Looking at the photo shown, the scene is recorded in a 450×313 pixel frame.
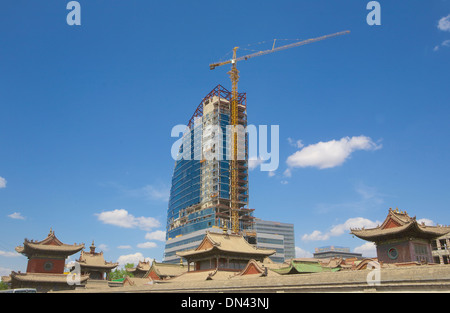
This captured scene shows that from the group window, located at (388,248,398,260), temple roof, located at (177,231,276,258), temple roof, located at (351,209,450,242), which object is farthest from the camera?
temple roof, located at (177,231,276,258)

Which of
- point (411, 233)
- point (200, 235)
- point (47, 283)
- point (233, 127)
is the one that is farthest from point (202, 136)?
point (411, 233)

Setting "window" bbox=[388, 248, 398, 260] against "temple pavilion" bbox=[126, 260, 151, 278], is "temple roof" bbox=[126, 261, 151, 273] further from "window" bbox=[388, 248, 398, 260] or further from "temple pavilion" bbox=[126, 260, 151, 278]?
"window" bbox=[388, 248, 398, 260]

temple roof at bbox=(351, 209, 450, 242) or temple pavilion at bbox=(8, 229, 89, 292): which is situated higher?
temple roof at bbox=(351, 209, 450, 242)

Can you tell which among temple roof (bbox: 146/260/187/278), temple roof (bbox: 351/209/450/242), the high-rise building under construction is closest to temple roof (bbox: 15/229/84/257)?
temple roof (bbox: 146/260/187/278)

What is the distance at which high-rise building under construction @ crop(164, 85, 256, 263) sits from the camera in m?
138

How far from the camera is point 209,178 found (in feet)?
486

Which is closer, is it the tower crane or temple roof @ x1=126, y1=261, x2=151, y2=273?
temple roof @ x1=126, y1=261, x2=151, y2=273

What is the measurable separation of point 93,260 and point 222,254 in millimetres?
32038

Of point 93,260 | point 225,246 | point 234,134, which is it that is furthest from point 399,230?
point 234,134

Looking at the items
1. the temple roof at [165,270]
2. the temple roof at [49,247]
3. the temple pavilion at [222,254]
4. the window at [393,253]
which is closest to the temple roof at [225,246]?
the temple pavilion at [222,254]

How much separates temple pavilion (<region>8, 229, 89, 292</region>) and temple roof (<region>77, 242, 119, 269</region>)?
5.85 metres
